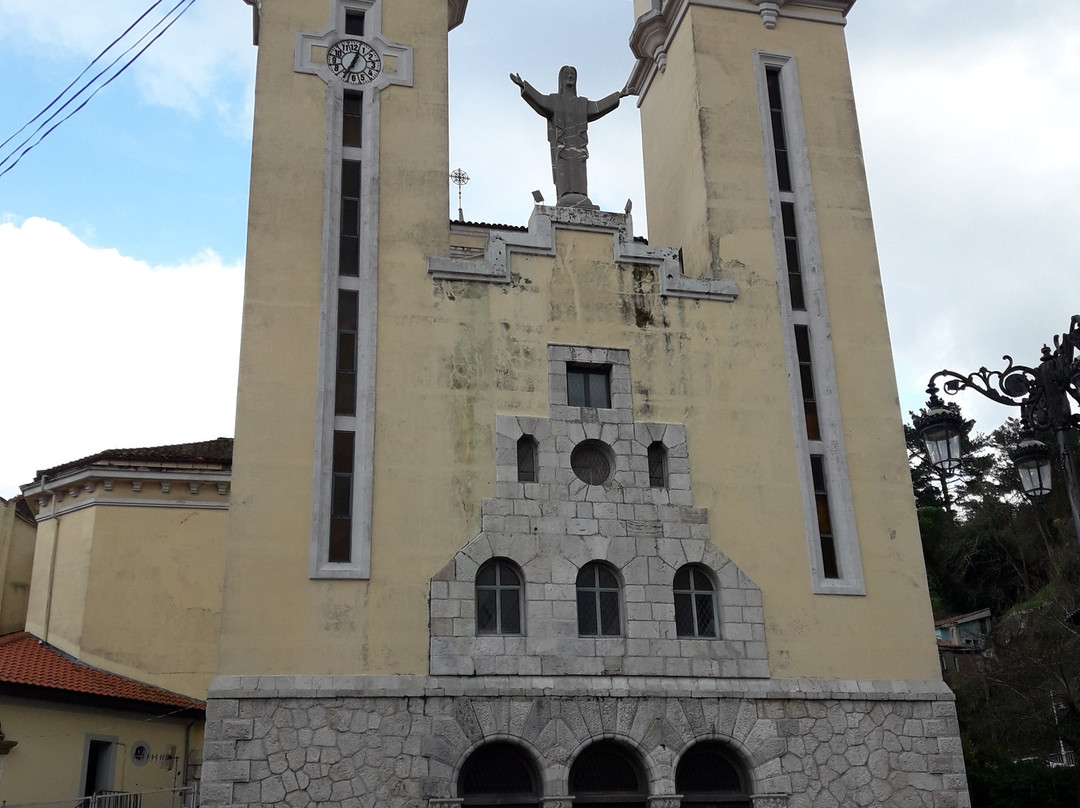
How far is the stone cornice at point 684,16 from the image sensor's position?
21141 mm

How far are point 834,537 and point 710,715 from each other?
372 cm

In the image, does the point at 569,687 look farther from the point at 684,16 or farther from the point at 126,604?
the point at 684,16

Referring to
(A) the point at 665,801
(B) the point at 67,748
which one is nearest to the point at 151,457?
(B) the point at 67,748

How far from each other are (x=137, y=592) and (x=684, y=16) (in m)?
15.2

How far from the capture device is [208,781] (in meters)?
14.5

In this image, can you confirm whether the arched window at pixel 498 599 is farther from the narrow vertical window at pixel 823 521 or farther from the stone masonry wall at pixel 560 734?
the narrow vertical window at pixel 823 521

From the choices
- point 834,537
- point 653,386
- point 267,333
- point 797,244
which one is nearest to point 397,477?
point 267,333

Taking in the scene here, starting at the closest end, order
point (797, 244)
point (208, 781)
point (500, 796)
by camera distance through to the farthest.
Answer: point (208, 781)
point (500, 796)
point (797, 244)

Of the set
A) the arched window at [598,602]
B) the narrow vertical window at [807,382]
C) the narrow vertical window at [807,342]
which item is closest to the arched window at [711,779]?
the arched window at [598,602]

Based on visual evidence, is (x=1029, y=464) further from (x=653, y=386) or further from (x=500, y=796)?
(x=500, y=796)

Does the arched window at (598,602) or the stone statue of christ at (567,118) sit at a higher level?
the stone statue of christ at (567,118)

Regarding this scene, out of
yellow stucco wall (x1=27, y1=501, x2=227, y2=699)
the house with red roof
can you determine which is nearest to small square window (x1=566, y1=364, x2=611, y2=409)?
the house with red roof

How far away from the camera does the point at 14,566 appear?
2397 cm

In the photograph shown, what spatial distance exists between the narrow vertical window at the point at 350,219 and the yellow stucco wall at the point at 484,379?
418 mm
